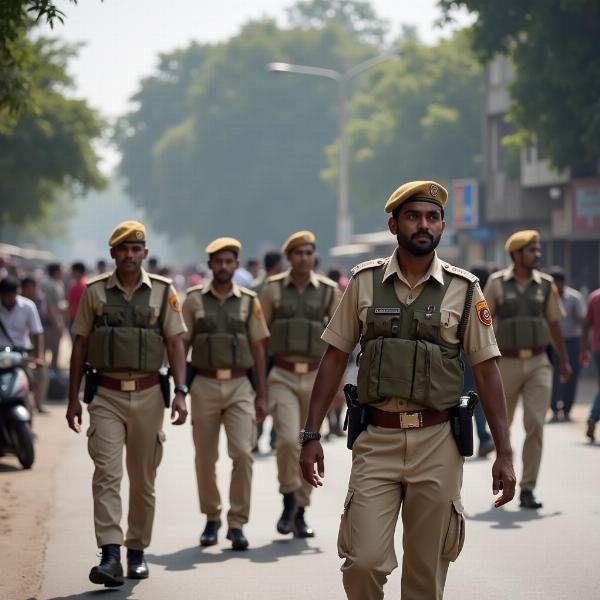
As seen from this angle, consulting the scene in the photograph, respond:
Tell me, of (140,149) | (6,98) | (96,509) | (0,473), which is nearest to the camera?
(96,509)

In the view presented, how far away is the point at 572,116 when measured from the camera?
2669cm

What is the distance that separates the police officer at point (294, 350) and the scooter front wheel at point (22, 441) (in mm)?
3125

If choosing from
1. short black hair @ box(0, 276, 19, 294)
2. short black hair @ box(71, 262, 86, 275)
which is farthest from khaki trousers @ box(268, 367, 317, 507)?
short black hair @ box(71, 262, 86, 275)

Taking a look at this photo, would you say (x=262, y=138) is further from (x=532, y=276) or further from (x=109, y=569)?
(x=109, y=569)

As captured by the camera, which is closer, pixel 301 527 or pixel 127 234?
pixel 127 234

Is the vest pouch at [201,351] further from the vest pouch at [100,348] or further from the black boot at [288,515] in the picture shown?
the vest pouch at [100,348]

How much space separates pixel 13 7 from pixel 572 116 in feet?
58.1

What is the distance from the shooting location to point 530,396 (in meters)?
11.3

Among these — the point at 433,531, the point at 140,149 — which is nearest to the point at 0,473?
the point at 433,531

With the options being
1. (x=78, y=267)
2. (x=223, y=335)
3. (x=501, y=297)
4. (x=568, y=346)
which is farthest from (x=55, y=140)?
(x=223, y=335)

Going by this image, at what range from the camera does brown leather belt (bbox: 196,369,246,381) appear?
385 inches

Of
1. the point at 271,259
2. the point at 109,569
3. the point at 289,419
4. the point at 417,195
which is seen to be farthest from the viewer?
the point at 271,259

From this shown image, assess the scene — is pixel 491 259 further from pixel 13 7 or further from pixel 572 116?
pixel 13 7

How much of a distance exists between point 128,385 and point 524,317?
4046 mm
